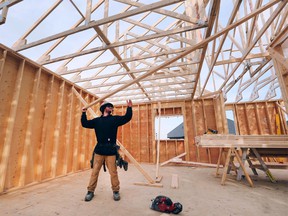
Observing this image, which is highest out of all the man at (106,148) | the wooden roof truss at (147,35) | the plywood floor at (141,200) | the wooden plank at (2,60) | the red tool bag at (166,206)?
the wooden roof truss at (147,35)

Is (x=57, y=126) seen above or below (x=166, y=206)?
above

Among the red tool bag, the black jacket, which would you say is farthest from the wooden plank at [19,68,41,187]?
the red tool bag

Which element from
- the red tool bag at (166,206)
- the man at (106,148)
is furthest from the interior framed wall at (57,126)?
the red tool bag at (166,206)

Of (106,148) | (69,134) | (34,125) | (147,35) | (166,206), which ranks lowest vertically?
(166,206)

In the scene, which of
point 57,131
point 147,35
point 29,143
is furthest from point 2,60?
point 147,35

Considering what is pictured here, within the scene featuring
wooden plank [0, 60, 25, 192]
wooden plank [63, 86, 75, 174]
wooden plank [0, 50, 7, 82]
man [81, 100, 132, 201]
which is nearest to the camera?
man [81, 100, 132, 201]

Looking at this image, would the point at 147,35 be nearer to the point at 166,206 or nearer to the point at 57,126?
the point at 166,206

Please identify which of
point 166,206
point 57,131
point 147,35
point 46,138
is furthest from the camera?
point 57,131

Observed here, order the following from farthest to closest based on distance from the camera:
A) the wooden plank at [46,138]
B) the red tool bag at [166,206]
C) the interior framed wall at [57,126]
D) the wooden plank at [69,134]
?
the wooden plank at [69,134]
the wooden plank at [46,138]
the interior framed wall at [57,126]
the red tool bag at [166,206]

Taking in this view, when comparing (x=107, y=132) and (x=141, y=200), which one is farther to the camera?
(x=107, y=132)

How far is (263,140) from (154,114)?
5210 mm

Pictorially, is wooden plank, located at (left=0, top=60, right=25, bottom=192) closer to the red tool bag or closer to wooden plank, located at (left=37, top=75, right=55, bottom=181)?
wooden plank, located at (left=37, top=75, right=55, bottom=181)

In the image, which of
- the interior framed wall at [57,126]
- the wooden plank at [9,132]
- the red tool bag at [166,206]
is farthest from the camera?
the interior framed wall at [57,126]

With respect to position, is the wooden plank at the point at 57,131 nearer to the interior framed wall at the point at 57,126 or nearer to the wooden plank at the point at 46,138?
the interior framed wall at the point at 57,126
